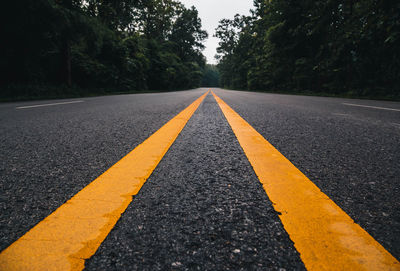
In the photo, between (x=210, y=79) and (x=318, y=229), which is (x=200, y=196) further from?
(x=210, y=79)

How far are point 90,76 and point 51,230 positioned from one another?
13554 millimetres

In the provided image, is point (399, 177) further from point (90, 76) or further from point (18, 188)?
point (90, 76)

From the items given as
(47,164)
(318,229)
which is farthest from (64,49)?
(318,229)

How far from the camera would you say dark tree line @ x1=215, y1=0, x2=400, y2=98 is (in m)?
9.77

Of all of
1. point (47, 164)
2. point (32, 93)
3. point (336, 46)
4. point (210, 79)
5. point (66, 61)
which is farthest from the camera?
point (210, 79)

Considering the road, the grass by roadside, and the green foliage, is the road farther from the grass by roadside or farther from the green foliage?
the green foliage

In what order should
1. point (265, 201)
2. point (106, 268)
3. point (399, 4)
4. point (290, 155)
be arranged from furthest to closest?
point (399, 4), point (290, 155), point (265, 201), point (106, 268)

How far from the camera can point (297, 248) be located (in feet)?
1.73

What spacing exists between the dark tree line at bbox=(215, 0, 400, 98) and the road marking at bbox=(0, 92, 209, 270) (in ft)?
37.0

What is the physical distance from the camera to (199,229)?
0.62 m

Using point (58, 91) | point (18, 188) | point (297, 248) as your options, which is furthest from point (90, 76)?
point (297, 248)

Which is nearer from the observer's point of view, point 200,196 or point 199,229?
point 199,229

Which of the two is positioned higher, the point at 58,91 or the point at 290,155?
the point at 58,91

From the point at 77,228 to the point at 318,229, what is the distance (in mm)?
669
